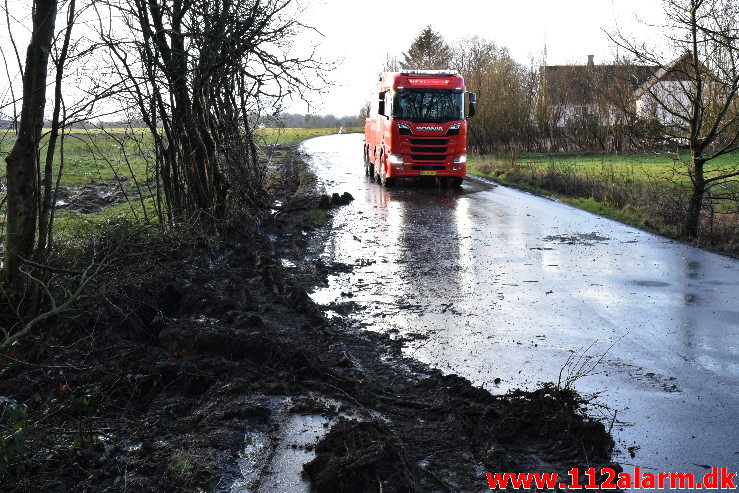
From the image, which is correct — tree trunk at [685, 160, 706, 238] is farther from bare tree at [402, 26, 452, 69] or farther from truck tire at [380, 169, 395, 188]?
bare tree at [402, 26, 452, 69]

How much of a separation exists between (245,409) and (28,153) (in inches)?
151

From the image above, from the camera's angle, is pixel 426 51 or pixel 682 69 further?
pixel 426 51

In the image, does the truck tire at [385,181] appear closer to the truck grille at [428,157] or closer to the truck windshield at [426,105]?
the truck grille at [428,157]

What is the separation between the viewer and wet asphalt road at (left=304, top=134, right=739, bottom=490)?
5.84 m

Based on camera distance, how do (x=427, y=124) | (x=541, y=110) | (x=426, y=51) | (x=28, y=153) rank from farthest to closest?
(x=426, y=51) → (x=541, y=110) → (x=427, y=124) → (x=28, y=153)

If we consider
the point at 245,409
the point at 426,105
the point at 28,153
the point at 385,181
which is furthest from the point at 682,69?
the point at 385,181

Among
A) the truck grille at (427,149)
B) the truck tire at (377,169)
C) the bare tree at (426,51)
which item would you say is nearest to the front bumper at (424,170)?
the truck grille at (427,149)

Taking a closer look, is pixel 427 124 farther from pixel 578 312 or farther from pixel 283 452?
pixel 283 452

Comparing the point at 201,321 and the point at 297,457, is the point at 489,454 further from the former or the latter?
the point at 201,321

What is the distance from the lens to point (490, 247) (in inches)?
536

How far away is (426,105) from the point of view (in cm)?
2447

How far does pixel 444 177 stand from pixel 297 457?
21.1 m

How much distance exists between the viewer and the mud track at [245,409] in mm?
4703

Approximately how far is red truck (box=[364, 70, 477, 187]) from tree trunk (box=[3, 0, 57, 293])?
17336 mm
